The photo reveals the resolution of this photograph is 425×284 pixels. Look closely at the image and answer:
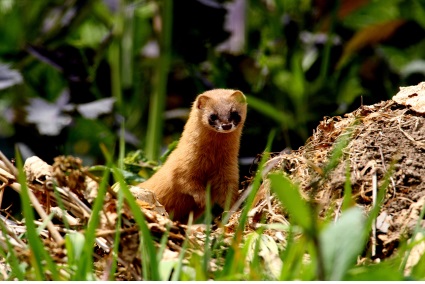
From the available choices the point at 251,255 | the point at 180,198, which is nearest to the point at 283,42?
the point at 180,198

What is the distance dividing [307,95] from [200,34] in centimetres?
80

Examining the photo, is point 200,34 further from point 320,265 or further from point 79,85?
point 320,265

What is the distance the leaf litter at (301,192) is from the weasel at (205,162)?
364mm

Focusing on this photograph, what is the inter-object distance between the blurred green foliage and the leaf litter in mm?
1362

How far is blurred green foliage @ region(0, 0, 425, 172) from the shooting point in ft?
17.5

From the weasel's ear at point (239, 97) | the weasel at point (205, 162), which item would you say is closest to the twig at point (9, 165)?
the weasel at point (205, 162)

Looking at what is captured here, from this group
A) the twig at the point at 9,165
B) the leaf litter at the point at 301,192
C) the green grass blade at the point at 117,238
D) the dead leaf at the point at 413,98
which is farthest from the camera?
the dead leaf at the point at 413,98

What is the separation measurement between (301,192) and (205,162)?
1.05m

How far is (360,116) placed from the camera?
148 inches

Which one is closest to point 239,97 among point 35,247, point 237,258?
point 237,258

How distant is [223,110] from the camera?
4.17m

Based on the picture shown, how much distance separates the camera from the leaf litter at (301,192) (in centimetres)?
280

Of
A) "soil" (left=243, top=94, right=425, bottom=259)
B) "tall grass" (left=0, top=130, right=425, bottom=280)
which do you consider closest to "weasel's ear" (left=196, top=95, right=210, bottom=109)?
"soil" (left=243, top=94, right=425, bottom=259)

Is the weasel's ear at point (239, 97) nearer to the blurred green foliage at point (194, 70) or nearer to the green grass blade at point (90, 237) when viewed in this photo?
the blurred green foliage at point (194, 70)
